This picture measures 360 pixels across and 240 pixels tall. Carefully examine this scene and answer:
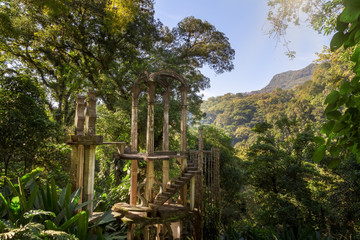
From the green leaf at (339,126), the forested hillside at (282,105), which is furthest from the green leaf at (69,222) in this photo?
the forested hillside at (282,105)

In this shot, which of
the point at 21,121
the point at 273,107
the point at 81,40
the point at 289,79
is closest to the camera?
the point at 21,121

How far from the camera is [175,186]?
210 inches

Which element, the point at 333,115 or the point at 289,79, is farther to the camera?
the point at 289,79

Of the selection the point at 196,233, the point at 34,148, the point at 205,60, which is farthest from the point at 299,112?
the point at 34,148

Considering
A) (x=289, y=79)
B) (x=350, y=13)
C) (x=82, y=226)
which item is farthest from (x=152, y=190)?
(x=289, y=79)

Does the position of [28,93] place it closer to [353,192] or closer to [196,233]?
[196,233]

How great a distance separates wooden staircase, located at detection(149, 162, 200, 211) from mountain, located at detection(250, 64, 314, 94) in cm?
6976

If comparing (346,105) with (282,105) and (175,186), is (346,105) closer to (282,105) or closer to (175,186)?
(175,186)

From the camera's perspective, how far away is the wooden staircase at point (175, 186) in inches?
199

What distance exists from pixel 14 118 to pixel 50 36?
869 centimetres

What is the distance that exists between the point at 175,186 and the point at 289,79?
87350 mm

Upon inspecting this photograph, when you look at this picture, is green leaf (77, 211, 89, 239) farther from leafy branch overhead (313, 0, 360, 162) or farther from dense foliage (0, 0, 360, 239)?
leafy branch overhead (313, 0, 360, 162)

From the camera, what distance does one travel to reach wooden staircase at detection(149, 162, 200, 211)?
5.06 meters

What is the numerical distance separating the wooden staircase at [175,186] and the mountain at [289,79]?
69.8 metres
